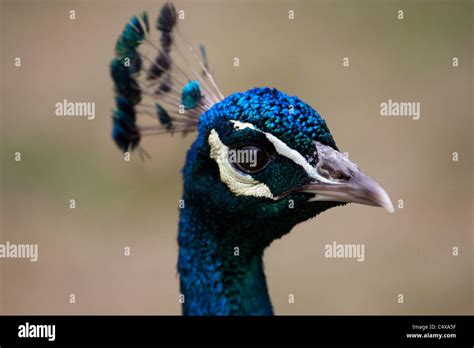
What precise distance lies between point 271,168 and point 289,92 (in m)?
3.31

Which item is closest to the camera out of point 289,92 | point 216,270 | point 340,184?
point 340,184

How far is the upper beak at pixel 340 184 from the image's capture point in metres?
1.61

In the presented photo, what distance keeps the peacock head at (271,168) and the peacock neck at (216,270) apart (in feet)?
0.20

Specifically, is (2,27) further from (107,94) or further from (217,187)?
(217,187)

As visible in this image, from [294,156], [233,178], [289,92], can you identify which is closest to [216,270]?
[233,178]

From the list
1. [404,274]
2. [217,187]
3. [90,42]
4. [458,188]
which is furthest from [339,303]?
[90,42]

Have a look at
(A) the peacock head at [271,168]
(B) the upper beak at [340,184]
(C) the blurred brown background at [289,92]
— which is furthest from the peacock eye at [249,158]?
(C) the blurred brown background at [289,92]

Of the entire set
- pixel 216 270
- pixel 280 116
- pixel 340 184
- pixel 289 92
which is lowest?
pixel 216 270

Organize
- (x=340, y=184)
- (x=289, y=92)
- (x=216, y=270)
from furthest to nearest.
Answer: (x=289, y=92), (x=216, y=270), (x=340, y=184)

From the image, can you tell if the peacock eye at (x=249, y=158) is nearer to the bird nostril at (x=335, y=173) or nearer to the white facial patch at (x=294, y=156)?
the white facial patch at (x=294, y=156)

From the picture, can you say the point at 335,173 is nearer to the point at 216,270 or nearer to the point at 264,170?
the point at 264,170

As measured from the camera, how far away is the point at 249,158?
1682 millimetres

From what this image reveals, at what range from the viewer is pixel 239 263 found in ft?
5.95
